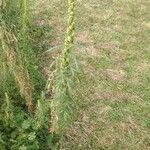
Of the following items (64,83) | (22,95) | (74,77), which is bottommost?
(22,95)

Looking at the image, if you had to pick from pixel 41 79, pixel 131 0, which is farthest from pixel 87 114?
pixel 131 0

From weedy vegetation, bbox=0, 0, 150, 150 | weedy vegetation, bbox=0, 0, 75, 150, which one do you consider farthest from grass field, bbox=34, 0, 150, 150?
weedy vegetation, bbox=0, 0, 75, 150

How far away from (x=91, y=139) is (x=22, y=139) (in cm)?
114

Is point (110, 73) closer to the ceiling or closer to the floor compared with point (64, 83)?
closer to the floor

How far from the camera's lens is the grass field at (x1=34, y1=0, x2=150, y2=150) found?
20.5ft

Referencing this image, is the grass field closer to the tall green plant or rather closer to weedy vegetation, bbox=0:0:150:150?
weedy vegetation, bbox=0:0:150:150

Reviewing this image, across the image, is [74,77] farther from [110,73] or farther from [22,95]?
[110,73]

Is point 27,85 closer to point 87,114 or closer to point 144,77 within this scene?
point 87,114

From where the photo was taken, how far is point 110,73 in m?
7.53

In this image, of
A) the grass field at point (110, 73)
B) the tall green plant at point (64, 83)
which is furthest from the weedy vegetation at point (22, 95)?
the grass field at point (110, 73)

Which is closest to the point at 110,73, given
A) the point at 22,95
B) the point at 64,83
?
the point at 22,95

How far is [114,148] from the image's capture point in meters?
6.09

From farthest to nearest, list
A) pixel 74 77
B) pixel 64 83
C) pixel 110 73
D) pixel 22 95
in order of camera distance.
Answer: pixel 110 73
pixel 22 95
pixel 74 77
pixel 64 83

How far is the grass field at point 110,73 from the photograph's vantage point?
625 cm
